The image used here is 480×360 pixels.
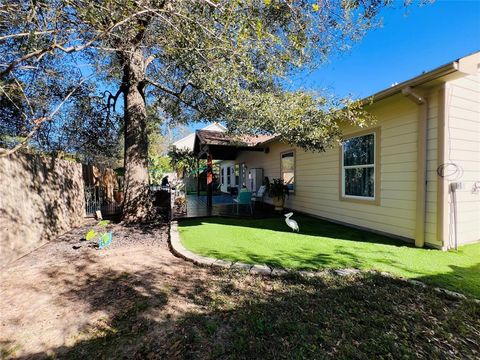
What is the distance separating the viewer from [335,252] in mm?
4469

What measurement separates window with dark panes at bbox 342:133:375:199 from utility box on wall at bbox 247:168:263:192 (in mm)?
5799

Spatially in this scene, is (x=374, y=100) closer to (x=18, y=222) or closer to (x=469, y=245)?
(x=469, y=245)

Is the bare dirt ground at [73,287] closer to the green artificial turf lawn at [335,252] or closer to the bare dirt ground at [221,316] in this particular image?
the bare dirt ground at [221,316]

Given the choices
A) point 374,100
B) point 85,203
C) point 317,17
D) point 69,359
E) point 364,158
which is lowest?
point 69,359

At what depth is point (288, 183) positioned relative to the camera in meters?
10.0

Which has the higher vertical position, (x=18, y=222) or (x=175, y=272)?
(x=18, y=222)

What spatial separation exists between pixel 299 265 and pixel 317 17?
5229mm

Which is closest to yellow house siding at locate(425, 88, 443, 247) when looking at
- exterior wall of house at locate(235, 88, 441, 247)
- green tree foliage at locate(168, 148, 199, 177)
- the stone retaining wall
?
exterior wall of house at locate(235, 88, 441, 247)

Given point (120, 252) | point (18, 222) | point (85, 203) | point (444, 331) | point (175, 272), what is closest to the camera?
point (444, 331)

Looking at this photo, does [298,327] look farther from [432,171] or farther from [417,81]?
[417,81]

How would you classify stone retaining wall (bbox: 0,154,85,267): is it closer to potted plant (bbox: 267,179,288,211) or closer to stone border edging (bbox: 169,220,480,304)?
stone border edging (bbox: 169,220,480,304)

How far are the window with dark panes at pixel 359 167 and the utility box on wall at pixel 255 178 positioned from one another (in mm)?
5799

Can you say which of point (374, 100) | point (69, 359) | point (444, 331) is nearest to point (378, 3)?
point (374, 100)

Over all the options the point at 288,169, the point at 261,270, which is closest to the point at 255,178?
the point at 288,169
